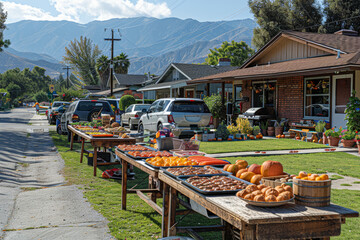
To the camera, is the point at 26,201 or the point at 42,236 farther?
the point at 26,201

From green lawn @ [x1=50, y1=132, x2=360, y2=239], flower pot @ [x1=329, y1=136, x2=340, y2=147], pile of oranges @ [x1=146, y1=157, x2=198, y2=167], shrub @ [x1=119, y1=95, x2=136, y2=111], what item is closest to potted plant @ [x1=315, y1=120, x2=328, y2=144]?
flower pot @ [x1=329, y1=136, x2=340, y2=147]

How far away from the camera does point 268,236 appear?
2748 millimetres

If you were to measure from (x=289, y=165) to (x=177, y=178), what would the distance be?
22.5 feet

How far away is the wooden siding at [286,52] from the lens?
20145 mm

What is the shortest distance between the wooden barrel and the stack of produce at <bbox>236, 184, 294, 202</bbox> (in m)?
0.09

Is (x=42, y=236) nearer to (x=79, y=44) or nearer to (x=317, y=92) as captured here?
(x=317, y=92)

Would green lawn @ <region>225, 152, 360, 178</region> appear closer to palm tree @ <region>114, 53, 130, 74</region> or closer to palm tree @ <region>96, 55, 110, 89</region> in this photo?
palm tree @ <region>114, 53, 130, 74</region>

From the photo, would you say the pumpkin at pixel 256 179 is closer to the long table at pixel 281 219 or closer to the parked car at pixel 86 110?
the long table at pixel 281 219

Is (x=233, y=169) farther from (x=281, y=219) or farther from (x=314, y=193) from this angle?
(x=281, y=219)

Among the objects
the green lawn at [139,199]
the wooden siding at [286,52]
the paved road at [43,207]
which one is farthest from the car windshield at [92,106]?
the wooden siding at [286,52]

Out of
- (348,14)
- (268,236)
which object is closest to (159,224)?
(268,236)

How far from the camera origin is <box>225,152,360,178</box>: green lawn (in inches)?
370

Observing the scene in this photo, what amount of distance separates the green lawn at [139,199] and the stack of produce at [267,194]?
212cm

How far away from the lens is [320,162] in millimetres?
10828
